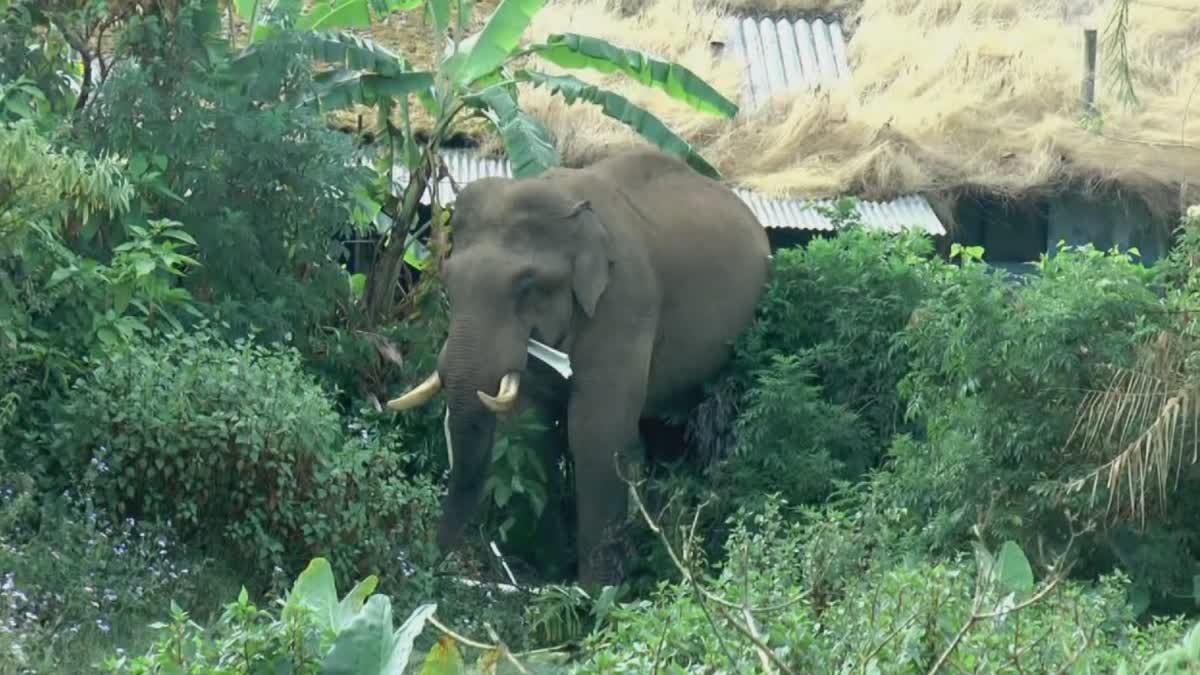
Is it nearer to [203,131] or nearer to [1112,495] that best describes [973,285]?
[1112,495]

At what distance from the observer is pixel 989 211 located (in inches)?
640

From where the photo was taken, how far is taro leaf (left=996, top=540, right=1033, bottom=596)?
718cm

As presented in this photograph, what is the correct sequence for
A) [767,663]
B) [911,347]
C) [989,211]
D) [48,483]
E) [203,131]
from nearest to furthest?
[767,663], [48,483], [911,347], [203,131], [989,211]

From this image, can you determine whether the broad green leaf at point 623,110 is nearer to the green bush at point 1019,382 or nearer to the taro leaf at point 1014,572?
the green bush at point 1019,382

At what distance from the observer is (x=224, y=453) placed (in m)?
9.32

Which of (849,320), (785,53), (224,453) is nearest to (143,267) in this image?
(224,453)

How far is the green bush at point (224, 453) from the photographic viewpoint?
9.21m

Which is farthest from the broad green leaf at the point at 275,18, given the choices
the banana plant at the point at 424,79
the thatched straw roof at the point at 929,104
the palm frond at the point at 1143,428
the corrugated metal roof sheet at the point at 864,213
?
the palm frond at the point at 1143,428

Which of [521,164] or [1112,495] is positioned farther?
[521,164]

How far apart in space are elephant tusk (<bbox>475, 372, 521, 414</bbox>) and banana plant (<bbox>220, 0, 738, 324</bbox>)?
1978 mm

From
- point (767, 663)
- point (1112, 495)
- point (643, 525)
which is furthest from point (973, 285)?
point (767, 663)

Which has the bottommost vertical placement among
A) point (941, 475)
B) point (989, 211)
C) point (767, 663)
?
point (989, 211)

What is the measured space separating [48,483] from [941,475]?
380 centimetres

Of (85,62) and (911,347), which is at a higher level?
(85,62)
